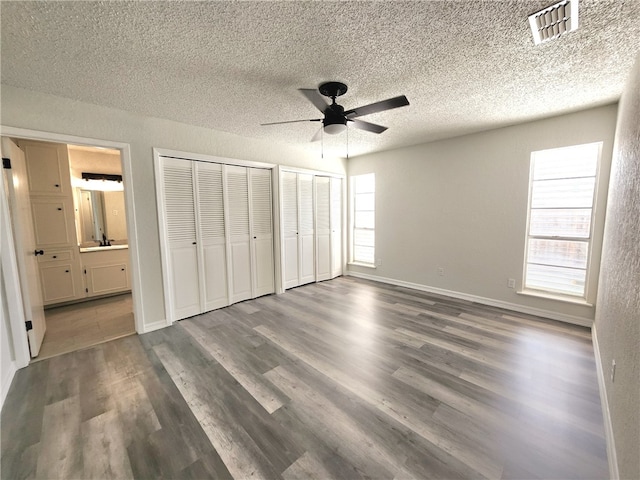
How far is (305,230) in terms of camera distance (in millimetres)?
4926

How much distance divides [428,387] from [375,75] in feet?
8.80

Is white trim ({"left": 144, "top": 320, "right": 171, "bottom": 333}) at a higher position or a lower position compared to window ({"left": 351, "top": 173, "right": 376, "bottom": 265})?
lower

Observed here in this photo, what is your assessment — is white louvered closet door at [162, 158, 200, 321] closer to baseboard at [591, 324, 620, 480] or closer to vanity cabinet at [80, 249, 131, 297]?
vanity cabinet at [80, 249, 131, 297]

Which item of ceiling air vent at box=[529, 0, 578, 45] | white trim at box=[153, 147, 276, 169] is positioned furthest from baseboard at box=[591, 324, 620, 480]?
white trim at box=[153, 147, 276, 169]

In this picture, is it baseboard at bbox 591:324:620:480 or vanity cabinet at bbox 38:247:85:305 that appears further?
vanity cabinet at bbox 38:247:85:305

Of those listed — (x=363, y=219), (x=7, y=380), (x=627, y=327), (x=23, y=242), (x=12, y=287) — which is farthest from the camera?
(x=363, y=219)

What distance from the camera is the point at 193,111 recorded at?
298 cm

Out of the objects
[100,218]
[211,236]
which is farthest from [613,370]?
[100,218]

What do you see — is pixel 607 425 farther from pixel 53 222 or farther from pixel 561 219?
pixel 53 222

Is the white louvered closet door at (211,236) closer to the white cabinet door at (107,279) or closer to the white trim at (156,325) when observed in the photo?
the white trim at (156,325)

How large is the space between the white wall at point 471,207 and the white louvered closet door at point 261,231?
88.0 inches

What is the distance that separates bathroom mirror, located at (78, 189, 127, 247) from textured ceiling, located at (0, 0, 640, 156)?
271cm

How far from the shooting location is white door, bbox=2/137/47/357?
2.43m

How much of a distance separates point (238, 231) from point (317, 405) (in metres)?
2.82
